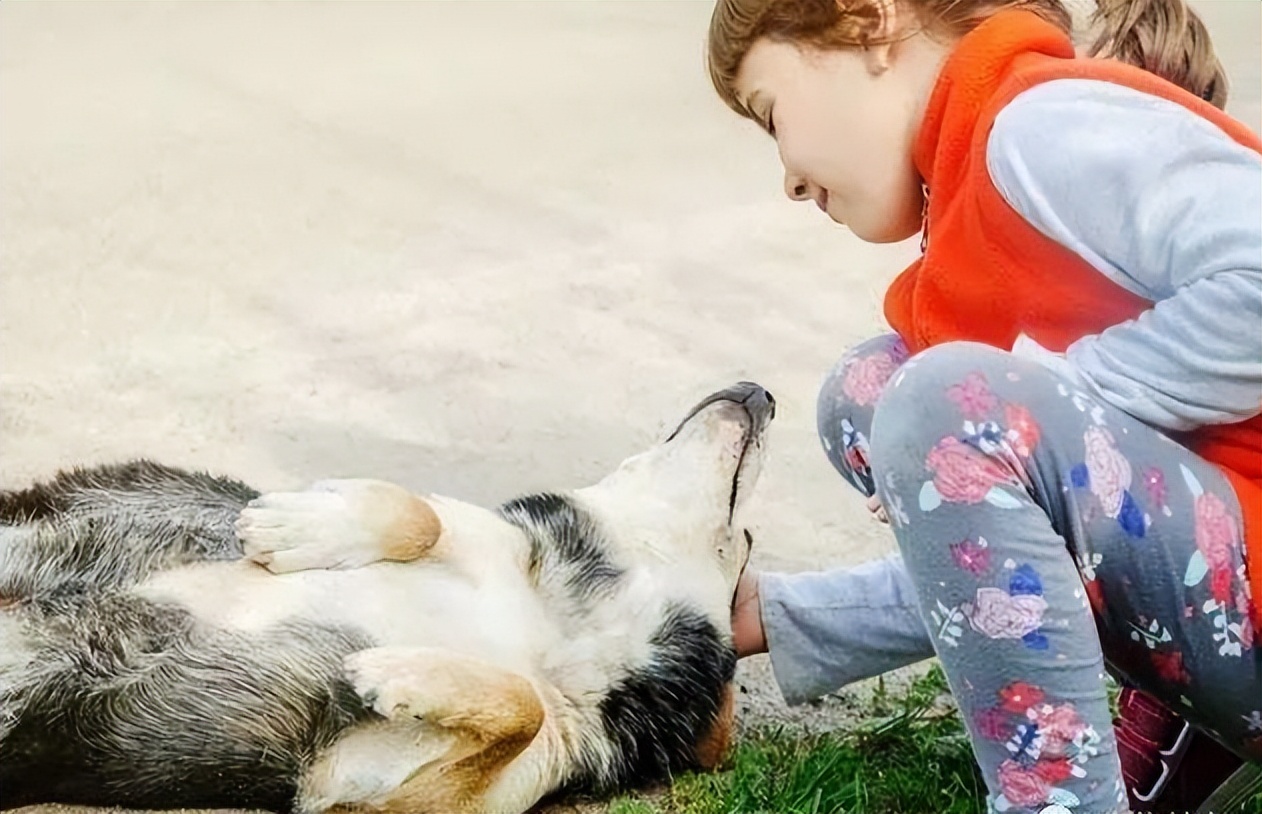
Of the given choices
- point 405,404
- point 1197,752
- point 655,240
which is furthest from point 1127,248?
point 655,240

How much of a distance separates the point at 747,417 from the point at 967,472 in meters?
0.96

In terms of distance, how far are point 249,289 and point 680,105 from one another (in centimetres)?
175

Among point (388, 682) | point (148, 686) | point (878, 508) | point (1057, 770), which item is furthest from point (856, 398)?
point (148, 686)

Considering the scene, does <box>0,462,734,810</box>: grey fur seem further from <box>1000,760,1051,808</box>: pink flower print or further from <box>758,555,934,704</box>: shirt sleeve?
<box>1000,760,1051,808</box>: pink flower print

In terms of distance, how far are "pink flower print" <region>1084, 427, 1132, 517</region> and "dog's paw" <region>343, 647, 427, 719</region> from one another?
0.89 m

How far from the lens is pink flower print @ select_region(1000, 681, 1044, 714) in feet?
5.95

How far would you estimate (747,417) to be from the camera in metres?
2.72

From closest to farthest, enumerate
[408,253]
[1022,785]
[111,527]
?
1. [1022,785]
2. [111,527]
3. [408,253]

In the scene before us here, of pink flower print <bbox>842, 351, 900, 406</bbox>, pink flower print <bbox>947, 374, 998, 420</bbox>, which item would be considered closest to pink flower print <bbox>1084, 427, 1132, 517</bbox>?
pink flower print <bbox>947, 374, 998, 420</bbox>

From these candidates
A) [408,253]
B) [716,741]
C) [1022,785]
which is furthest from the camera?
[408,253]

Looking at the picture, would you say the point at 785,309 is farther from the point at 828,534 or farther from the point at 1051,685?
the point at 1051,685

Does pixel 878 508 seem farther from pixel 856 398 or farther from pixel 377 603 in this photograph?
pixel 377 603

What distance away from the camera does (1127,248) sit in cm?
178

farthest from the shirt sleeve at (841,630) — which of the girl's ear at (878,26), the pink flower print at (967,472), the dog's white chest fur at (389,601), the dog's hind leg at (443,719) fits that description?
the girl's ear at (878,26)
